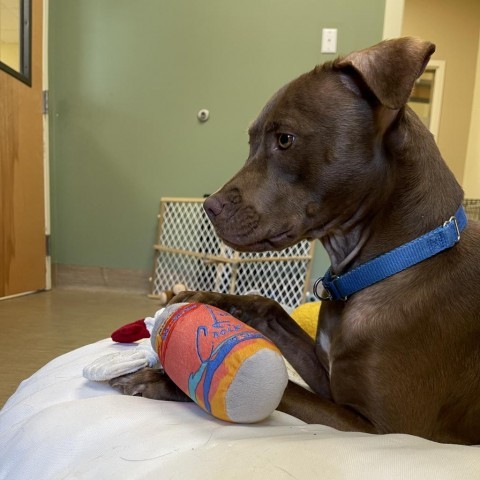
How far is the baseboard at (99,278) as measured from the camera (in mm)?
3352

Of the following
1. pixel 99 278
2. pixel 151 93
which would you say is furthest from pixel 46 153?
pixel 99 278

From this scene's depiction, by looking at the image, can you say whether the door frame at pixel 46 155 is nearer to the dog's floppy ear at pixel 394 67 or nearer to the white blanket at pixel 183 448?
the white blanket at pixel 183 448

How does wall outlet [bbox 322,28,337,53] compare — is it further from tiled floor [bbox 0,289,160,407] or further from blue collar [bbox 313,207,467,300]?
blue collar [bbox 313,207,467,300]

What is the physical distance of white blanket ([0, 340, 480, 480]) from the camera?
0.55 metres

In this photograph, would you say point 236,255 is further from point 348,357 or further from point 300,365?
point 348,357

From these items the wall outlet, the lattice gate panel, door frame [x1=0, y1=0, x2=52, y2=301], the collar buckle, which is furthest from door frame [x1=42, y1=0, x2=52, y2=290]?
the collar buckle

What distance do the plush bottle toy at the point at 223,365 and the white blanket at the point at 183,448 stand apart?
4 centimetres

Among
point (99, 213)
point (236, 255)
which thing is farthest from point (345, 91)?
point (99, 213)

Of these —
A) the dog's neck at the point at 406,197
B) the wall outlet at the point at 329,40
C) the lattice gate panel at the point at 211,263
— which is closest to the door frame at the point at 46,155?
the lattice gate panel at the point at 211,263

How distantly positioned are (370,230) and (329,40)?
8.18 feet

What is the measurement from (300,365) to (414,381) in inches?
14.1

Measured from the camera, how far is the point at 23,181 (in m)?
2.93

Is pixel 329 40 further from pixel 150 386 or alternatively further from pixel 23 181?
pixel 150 386

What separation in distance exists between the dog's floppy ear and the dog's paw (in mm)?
675
